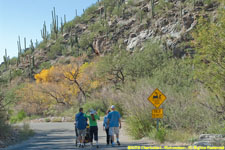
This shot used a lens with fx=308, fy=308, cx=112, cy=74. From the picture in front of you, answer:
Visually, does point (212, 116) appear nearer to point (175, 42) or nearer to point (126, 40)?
point (175, 42)

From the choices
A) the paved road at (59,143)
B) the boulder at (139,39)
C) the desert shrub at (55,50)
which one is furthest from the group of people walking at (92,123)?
the desert shrub at (55,50)

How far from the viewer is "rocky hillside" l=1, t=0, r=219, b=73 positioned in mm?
62344

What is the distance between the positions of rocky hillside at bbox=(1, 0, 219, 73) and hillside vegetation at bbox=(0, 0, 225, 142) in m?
0.24

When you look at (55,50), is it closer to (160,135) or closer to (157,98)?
(157,98)

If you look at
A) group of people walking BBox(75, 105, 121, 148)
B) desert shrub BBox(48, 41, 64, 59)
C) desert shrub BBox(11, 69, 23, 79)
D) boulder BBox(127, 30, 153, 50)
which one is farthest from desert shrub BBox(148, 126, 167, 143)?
desert shrub BBox(48, 41, 64, 59)

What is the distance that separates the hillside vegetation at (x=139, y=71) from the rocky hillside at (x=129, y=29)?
0.24m

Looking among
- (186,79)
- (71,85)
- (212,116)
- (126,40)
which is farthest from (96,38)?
(212,116)

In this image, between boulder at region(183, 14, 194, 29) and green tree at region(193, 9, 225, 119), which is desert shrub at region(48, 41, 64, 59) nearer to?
boulder at region(183, 14, 194, 29)

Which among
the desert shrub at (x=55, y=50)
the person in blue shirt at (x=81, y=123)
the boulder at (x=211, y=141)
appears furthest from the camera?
the desert shrub at (x=55, y=50)

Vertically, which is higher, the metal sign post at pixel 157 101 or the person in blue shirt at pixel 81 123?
the metal sign post at pixel 157 101

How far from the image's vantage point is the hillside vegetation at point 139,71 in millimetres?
16109

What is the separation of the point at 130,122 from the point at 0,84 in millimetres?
8944

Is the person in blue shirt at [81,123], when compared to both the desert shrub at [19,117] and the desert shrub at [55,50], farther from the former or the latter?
the desert shrub at [55,50]

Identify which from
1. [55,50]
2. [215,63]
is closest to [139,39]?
[55,50]
